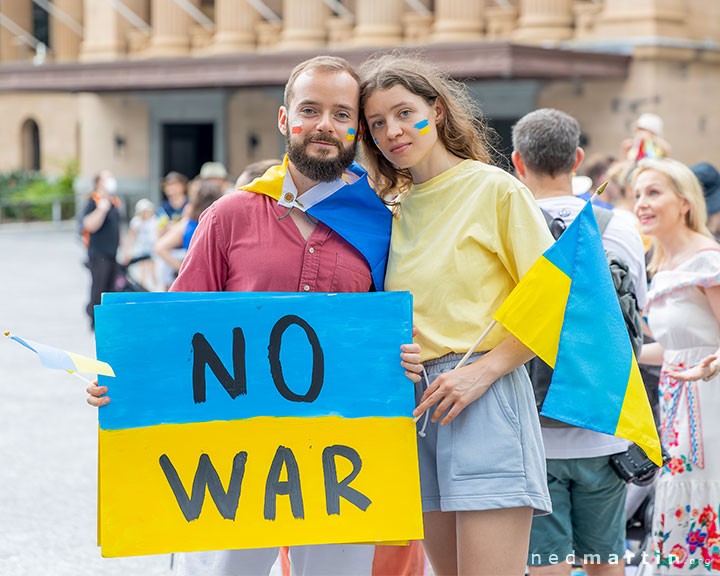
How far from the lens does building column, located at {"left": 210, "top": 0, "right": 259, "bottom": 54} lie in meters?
29.3

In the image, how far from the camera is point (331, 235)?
131 inches

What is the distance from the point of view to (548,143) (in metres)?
4.24

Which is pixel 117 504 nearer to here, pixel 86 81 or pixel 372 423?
pixel 372 423

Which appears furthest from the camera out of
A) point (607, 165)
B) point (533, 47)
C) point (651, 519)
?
point (533, 47)

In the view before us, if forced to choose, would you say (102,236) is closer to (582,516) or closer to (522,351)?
(582,516)

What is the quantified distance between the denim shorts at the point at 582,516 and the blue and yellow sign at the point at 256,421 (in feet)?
3.77

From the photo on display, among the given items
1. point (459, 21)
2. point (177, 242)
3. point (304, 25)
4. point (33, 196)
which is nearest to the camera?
point (177, 242)

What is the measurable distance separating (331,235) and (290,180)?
218 millimetres

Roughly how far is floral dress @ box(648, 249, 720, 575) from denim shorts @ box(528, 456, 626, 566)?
2.17ft

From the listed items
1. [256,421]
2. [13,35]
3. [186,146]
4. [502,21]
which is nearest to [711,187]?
[256,421]

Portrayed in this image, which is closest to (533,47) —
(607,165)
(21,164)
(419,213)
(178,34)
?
(607,165)

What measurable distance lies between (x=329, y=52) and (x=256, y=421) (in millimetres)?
20129

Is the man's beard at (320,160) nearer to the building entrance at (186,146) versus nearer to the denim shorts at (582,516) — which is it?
the denim shorts at (582,516)

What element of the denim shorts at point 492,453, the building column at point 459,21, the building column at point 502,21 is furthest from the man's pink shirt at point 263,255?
the building column at point 459,21
